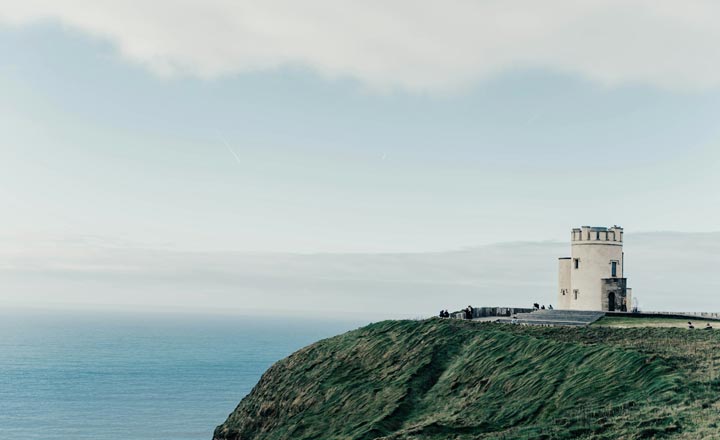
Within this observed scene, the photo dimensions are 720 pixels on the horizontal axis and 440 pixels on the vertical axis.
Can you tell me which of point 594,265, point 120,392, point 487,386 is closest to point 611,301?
point 594,265

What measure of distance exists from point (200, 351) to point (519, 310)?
150255 millimetres

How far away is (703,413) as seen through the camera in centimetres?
2470

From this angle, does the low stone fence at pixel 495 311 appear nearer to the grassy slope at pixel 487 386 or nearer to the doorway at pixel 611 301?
the doorway at pixel 611 301

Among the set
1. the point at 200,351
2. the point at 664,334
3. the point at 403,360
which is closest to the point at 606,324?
the point at 664,334

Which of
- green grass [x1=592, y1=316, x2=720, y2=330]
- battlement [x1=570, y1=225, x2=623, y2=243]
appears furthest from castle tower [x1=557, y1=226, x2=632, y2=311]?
green grass [x1=592, y1=316, x2=720, y2=330]

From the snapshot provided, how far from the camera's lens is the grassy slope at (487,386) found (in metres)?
26.5

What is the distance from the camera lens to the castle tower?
2662 inches

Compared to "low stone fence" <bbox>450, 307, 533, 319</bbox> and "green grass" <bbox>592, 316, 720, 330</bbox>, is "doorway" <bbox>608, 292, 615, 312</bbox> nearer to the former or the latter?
"low stone fence" <bbox>450, 307, 533, 319</bbox>

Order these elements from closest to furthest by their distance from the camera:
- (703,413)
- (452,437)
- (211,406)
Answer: (703,413) → (452,437) → (211,406)

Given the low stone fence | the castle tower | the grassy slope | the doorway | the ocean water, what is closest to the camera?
the grassy slope

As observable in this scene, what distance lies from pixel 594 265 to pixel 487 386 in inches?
1483

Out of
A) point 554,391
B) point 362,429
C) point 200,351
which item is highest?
point 554,391

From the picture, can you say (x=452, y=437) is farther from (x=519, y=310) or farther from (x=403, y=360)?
(x=519, y=310)

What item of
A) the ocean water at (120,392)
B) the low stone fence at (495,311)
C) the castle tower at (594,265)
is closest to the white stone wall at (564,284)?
the castle tower at (594,265)
